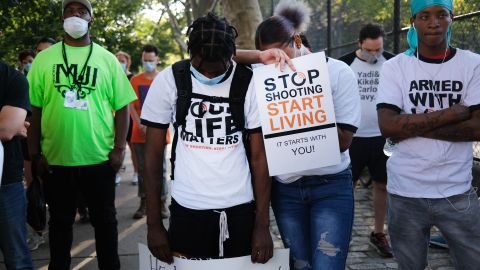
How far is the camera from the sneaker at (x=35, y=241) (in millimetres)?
5338

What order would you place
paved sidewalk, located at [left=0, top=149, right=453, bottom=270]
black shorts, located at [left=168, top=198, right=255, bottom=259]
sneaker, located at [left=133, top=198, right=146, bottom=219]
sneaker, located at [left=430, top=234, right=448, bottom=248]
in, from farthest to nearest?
sneaker, located at [left=133, top=198, right=146, bottom=219] < sneaker, located at [left=430, top=234, right=448, bottom=248] < paved sidewalk, located at [left=0, top=149, right=453, bottom=270] < black shorts, located at [left=168, top=198, right=255, bottom=259]

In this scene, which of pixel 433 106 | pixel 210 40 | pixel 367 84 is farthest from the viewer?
pixel 367 84

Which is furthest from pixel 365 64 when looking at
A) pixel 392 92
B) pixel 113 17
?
pixel 113 17

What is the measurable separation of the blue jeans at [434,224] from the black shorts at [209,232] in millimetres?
904

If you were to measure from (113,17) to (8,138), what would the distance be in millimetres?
10083

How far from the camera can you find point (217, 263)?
2721 millimetres

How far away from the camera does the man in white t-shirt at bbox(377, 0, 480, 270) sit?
2971 mm

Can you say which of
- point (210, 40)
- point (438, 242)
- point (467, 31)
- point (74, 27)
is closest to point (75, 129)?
point (74, 27)

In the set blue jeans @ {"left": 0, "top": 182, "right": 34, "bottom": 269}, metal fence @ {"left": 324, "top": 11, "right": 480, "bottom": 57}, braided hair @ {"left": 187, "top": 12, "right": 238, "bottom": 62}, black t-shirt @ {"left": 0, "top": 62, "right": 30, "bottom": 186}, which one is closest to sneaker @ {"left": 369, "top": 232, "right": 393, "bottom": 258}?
metal fence @ {"left": 324, "top": 11, "right": 480, "bottom": 57}

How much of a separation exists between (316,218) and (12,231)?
5.86 feet

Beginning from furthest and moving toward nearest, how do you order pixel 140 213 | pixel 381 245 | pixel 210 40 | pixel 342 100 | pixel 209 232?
pixel 140 213, pixel 381 245, pixel 342 100, pixel 209 232, pixel 210 40

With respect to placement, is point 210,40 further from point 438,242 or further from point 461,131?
point 438,242

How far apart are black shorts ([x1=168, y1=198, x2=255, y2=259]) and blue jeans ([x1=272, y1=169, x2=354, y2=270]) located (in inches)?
11.3

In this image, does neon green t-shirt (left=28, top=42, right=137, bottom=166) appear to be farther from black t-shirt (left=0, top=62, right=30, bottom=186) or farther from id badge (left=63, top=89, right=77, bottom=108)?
black t-shirt (left=0, top=62, right=30, bottom=186)
